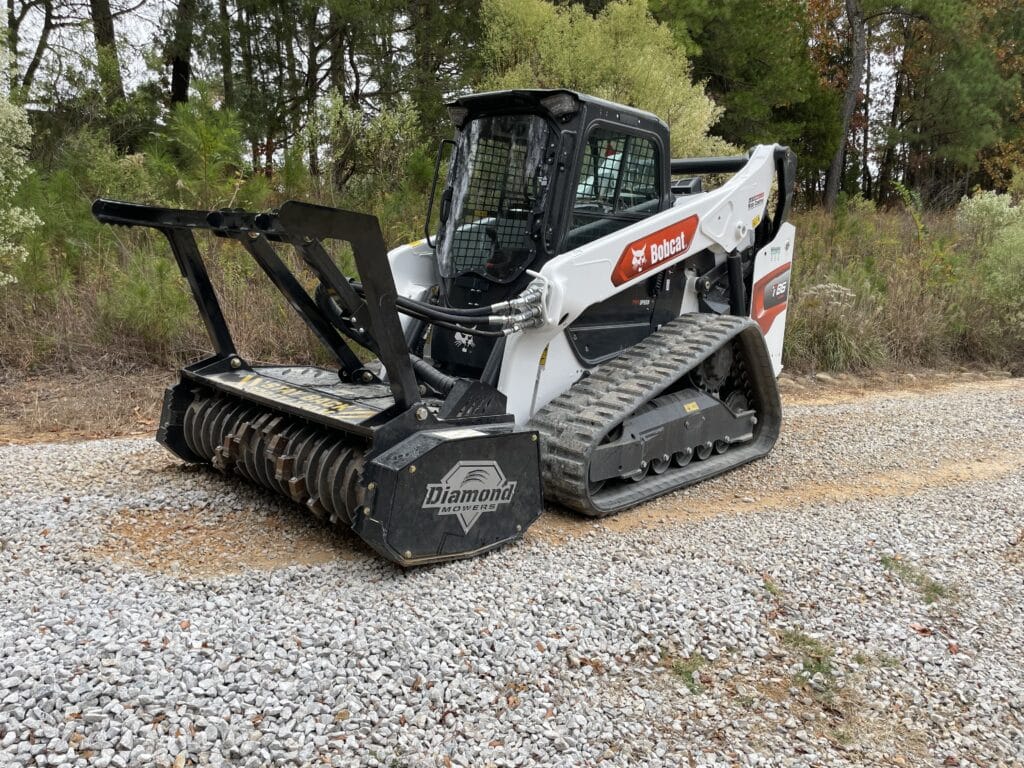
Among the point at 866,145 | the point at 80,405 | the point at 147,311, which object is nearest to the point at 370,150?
the point at 147,311

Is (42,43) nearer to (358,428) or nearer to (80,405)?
(80,405)

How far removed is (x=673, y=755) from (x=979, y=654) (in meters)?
1.43

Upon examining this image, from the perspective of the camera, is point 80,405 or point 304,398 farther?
point 80,405

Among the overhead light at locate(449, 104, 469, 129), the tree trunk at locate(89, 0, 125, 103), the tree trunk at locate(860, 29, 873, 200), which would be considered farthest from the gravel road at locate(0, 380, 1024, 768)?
the tree trunk at locate(860, 29, 873, 200)

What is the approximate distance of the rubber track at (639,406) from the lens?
4.04 meters

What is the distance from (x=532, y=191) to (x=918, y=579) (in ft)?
8.48

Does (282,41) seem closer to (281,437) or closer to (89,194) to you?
(89,194)

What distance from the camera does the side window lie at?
4414 mm

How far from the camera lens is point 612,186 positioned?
4.61 metres

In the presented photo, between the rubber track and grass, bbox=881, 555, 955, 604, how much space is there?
1203 millimetres

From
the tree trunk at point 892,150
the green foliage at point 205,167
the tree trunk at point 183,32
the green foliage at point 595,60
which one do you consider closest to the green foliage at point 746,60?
the green foliage at point 595,60

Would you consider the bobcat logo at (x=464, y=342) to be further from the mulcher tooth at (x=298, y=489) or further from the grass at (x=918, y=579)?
the grass at (x=918, y=579)

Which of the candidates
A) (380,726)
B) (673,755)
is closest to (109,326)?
(380,726)

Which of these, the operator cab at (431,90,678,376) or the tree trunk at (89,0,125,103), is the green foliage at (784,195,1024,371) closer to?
the operator cab at (431,90,678,376)
